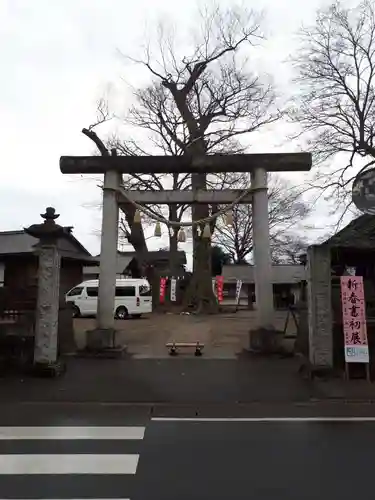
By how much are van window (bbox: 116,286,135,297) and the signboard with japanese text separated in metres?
20.5

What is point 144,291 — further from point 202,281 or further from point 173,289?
point 173,289

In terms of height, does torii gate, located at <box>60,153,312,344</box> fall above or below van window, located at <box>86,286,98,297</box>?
above

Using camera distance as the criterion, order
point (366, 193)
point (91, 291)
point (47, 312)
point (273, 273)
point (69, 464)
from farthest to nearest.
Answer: point (273, 273) → point (91, 291) → point (47, 312) → point (366, 193) → point (69, 464)

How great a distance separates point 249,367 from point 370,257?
4180 millimetres

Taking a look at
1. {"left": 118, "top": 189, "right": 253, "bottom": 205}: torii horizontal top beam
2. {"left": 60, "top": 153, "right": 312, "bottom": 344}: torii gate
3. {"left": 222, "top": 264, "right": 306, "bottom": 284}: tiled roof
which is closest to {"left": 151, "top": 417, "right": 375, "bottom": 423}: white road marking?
{"left": 60, "top": 153, "right": 312, "bottom": 344}: torii gate

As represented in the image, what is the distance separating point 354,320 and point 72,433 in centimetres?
644

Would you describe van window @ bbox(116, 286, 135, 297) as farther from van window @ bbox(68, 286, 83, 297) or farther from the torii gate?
the torii gate

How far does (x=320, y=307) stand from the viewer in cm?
1081

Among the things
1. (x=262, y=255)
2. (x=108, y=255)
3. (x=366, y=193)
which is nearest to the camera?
(x=366, y=193)

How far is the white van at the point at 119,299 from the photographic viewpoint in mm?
29641

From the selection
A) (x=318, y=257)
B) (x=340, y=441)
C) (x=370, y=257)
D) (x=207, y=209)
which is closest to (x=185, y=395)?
(x=340, y=441)

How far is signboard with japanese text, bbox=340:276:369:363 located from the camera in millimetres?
10355

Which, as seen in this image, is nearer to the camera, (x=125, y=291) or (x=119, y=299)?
(x=119, y=299)

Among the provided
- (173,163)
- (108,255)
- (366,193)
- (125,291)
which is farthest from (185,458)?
(125,291)
